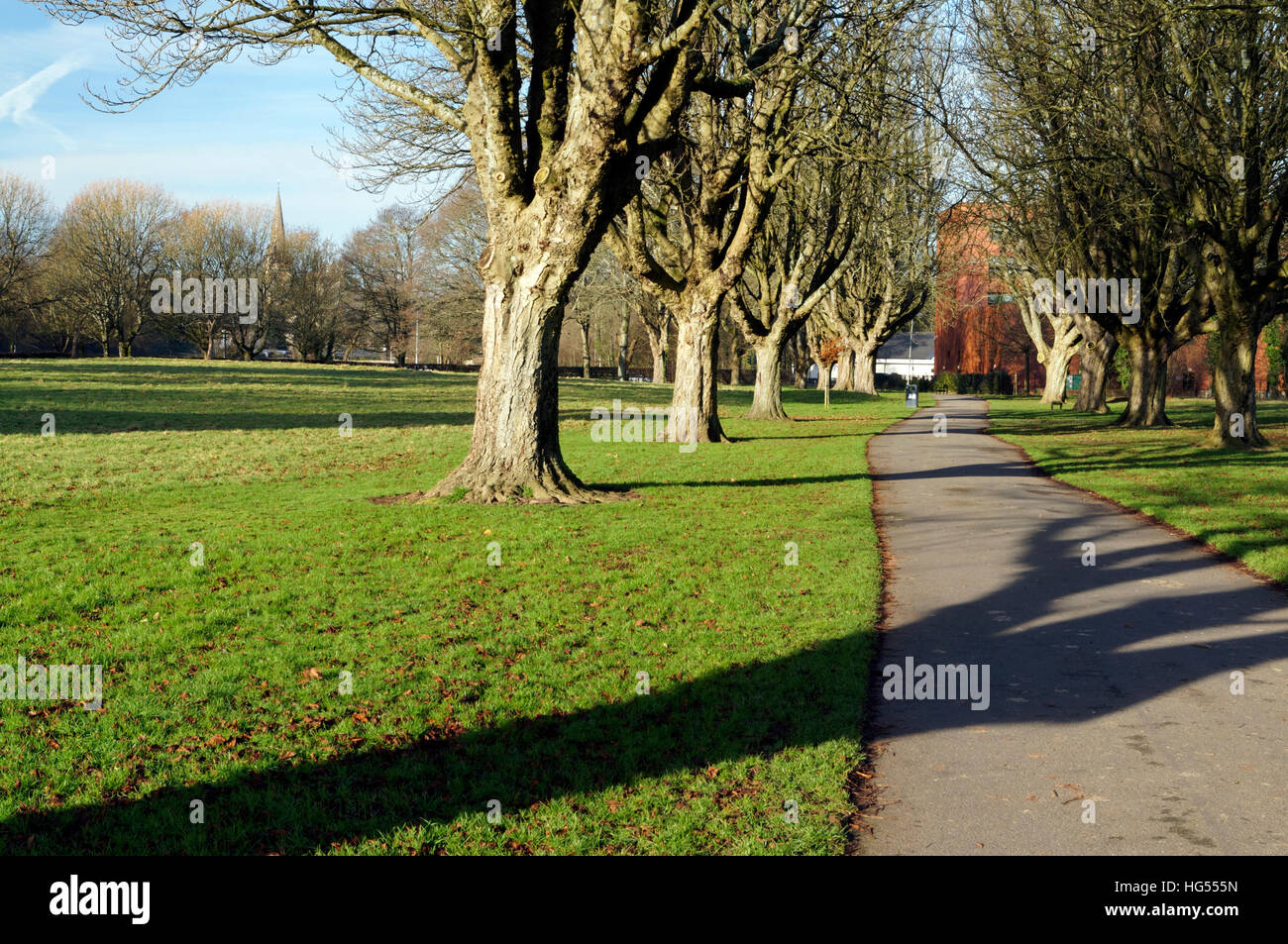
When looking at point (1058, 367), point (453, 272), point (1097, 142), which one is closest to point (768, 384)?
point (1097, 142)

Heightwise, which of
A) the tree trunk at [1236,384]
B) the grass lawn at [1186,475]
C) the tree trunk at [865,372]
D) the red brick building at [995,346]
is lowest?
the grass lawn at [1186,475]

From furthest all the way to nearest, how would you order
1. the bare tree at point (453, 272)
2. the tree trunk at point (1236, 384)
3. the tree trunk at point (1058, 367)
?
the bare tree at point (453, 272) < the tree trunk at point (1058, 367) < the tree trunk at point (1236, 384)

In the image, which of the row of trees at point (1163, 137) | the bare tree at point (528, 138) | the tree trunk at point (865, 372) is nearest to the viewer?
the bare tree at point (528, 138)

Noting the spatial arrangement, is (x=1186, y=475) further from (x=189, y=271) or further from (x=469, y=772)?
(x=189, y=271)

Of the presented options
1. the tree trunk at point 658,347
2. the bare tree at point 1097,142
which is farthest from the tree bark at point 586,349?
the bare tree at point 1097,142

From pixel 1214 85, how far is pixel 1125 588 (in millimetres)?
16044

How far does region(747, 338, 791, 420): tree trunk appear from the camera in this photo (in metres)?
32.0

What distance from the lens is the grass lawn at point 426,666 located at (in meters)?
4.47

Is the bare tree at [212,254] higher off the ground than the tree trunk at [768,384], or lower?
higher

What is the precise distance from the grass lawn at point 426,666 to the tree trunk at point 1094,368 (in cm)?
2995

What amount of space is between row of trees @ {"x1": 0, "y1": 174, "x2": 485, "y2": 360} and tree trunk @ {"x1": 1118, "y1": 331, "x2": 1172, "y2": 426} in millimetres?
35370

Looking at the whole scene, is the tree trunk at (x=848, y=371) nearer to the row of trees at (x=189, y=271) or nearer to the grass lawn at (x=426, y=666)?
the row of trees at (x=189, y=271)

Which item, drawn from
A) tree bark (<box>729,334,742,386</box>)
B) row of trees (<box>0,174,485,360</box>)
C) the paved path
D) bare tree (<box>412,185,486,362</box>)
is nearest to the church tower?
row of trees (<box>0,174,485,360</box>)

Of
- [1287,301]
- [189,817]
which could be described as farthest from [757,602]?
[1287,301]
